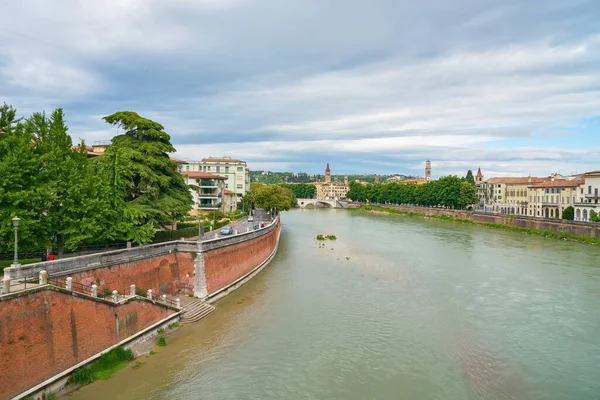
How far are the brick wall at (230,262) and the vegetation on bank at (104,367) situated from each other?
822 cm

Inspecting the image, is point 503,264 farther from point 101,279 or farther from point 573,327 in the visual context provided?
point 101,279

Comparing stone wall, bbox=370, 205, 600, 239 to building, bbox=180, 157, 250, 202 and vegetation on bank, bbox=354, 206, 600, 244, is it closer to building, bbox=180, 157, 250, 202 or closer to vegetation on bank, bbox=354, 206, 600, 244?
vegetation on bank, bbox=354, 206, 600, 244

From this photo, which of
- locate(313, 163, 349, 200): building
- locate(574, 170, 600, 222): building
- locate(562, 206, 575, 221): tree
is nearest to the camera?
locate(574, 170, 600, 222): building

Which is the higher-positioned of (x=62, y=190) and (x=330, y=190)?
(x=330, y=190)

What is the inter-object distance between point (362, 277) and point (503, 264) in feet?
48.5

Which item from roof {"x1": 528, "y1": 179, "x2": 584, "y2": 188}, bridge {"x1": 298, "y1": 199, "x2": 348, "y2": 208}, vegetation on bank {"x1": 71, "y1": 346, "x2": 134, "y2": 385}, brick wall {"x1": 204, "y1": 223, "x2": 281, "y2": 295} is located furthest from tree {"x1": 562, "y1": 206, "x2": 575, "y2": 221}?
bridge {"x1": 298, "y1": 199, "x2": 348, "y2": 208}

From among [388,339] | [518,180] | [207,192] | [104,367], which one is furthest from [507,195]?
[104,367]

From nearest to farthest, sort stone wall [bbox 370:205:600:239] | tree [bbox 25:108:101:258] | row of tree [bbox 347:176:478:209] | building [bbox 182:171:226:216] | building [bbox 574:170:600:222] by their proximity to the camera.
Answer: tree [bbox 25:108:101:258], stone wall [bbox 370:205:600:239], building [bbox 182:171:226:216], building [bbox 574:170:600:222], row of tree [bbox 347:176:478:209]

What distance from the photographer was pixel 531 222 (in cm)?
6456

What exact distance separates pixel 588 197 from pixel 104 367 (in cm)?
6841

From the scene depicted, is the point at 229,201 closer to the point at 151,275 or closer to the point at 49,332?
the point at 151,275

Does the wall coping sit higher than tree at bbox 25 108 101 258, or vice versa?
tree at bbox 25 108 101 258

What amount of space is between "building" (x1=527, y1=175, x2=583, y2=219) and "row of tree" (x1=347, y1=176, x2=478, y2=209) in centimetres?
1332

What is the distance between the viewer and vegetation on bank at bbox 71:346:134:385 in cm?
1452
